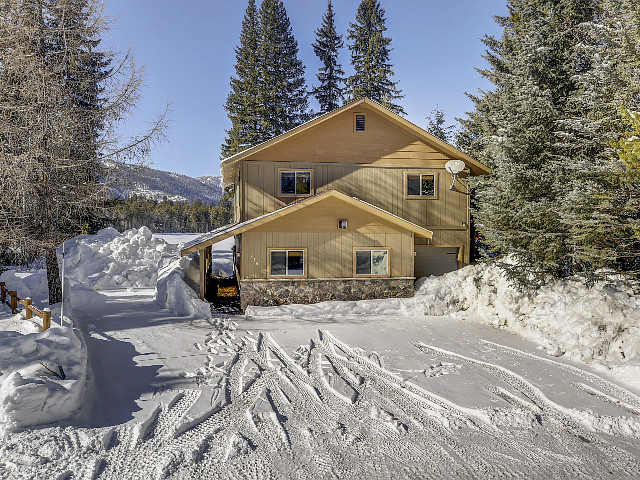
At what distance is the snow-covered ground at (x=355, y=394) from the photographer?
13.3 ft

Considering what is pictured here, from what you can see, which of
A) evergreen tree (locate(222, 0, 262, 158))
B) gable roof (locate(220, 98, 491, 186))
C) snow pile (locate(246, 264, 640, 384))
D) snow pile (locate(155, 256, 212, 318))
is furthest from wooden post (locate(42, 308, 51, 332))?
evergreen tree (locate(222, 0, 262, 158))

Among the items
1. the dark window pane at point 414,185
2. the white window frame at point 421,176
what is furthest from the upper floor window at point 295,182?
the dark window pane at point 414,185

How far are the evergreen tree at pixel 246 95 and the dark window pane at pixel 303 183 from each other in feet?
40.8

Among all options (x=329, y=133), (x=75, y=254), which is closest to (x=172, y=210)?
(x=75, y=254)

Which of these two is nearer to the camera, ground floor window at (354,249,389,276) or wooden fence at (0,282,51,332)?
wooden fence at (0,282,51,332)

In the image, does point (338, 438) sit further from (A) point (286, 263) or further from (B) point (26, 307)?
(B) point (26, 307)

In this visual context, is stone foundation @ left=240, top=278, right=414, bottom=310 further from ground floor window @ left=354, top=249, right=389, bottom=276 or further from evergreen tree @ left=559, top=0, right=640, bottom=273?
evergreen tree @ left=559, top=0, right=640, bottom=273

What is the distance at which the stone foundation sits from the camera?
1158 centimetres

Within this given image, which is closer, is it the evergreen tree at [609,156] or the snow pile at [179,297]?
the evergreen tree at [609,156]

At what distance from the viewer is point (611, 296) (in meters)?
7.97

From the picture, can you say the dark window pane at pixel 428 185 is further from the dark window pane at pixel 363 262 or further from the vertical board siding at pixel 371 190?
the dark window pane at pixel 363 262

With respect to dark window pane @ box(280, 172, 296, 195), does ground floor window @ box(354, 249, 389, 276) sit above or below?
below

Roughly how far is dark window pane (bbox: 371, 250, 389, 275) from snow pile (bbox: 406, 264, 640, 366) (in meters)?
1.48

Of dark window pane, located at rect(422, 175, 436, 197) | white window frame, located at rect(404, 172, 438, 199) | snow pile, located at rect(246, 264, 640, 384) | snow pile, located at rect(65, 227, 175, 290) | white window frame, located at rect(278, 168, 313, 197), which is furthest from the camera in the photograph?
snow pile, located at rect(65, 227, 175, 290)
